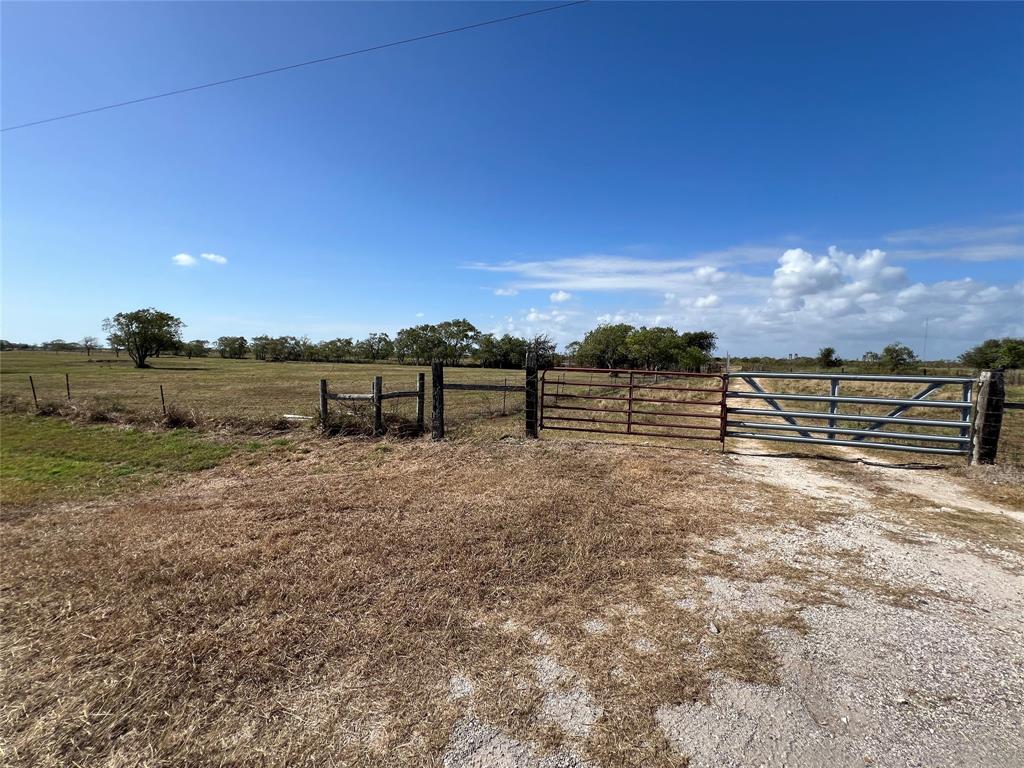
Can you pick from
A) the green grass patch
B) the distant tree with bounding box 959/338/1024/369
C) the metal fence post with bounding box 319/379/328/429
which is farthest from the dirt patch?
the distant tree with bounding box 959/338/1024/369

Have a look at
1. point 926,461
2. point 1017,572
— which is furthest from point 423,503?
point 926,461

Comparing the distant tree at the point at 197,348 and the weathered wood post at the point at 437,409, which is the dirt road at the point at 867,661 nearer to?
the weathered wood post at the point at 437,409

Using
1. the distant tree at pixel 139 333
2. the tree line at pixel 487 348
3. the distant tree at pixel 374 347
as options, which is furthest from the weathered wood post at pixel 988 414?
the distant tree at pixel 374 347

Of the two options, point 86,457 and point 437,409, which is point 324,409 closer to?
point 437,409

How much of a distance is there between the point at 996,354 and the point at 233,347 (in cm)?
13472

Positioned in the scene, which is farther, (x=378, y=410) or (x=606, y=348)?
(x=606, y=348)

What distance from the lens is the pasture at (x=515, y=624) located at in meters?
2.14

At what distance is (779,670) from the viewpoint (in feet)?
8.41

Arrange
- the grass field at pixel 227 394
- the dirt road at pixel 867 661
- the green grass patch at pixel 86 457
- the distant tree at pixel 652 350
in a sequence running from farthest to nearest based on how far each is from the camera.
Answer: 1. the distant tree at pixel 652 350
2. the grass field at pixel 227 394
3. the green grass patch at pixel 86 457
4. the dirt road at pixel 867 661

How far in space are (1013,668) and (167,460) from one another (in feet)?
36.9

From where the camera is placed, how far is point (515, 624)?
119 inches

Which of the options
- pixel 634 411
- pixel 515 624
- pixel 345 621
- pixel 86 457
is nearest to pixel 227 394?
pixel 86 457

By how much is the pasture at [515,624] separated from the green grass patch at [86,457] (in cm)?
62

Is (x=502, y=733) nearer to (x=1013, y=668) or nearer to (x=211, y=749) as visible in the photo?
(x=211, y=749)
